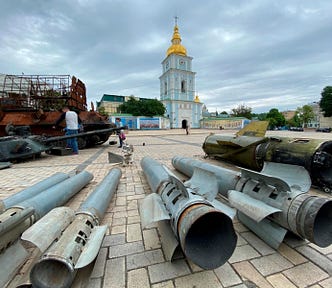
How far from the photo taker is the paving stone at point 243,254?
5.24ft

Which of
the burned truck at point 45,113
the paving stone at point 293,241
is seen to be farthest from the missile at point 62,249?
the burned truck at point 45,113

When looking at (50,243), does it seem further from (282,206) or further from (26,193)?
(282,206)

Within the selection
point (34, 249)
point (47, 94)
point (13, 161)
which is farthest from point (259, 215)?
point (47, 94)

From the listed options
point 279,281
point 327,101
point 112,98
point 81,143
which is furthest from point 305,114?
point 279,281

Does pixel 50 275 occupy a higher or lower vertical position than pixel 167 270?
higher

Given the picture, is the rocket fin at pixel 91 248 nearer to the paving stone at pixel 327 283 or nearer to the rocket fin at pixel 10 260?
the rocket fin at pixel 10 260

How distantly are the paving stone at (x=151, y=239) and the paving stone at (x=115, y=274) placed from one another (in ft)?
0.95

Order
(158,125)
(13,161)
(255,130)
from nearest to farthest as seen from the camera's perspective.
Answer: (255,130) → (13,161) → (158,125)

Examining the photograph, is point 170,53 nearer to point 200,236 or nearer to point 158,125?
point 158,125

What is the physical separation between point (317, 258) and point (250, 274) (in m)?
0.69

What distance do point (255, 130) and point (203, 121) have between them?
52607mm

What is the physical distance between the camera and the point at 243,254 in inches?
65.2

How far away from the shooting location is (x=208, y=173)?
1804 mm

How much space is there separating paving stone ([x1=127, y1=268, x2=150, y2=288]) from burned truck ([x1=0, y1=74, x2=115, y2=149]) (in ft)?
20.8
